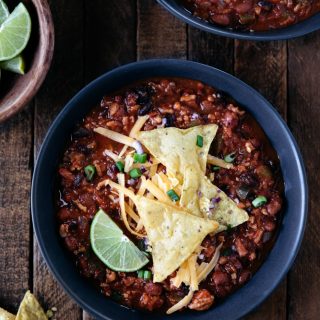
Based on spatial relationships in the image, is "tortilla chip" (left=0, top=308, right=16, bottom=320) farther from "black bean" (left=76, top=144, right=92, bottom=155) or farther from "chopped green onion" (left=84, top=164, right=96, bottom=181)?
"black bean" (left=76, top=144, right=92, bottom=155)

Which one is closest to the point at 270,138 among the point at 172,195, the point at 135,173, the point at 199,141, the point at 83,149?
the point at 199,141

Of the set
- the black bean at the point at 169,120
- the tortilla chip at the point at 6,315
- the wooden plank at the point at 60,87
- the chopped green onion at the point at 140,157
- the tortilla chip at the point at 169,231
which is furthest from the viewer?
the wooden plank at the point at 60,87

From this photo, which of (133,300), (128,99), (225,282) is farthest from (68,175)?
(225,282)

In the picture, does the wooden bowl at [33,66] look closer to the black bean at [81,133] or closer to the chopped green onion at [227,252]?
the black bean at [81,133]

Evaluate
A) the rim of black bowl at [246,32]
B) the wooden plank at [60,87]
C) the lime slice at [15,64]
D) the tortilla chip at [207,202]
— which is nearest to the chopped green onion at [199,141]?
the tortilla chip at [207,202]

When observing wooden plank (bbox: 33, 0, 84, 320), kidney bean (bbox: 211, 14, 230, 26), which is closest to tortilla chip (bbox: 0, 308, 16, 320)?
wooden plank (bbox: 33, 0, 84, 320)

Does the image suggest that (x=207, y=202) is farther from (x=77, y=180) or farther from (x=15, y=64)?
(x=15, y=64)
